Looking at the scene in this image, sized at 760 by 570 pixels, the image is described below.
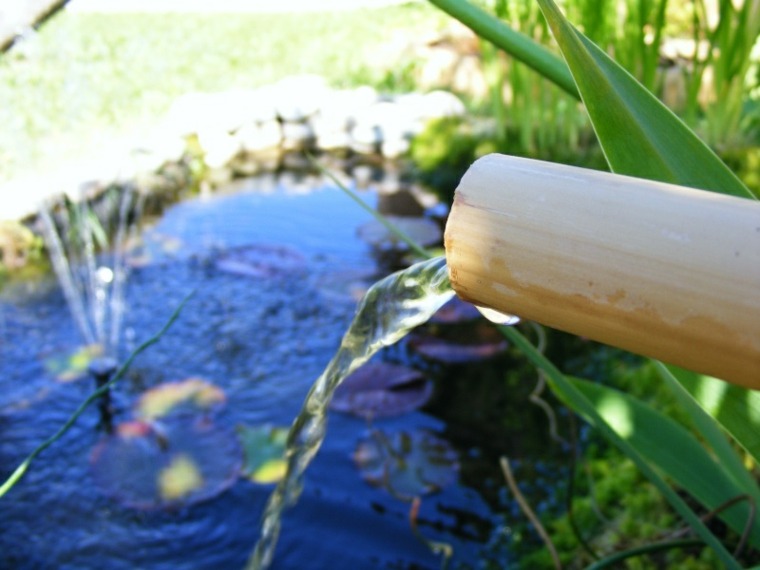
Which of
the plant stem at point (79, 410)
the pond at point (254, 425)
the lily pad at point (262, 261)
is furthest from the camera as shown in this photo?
the lily pad at point (262, 261)

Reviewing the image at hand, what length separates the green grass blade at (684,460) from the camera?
1051 mm

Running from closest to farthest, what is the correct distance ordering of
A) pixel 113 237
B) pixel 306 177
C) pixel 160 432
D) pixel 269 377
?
pixel 160 432
pixel 269 377
pixel 113 237
pixel 306 177

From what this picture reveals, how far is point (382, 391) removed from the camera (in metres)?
3.03

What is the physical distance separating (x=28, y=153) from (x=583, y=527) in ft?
15.4

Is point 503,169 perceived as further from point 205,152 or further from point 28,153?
point 205,152

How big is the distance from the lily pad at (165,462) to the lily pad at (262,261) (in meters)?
1.41

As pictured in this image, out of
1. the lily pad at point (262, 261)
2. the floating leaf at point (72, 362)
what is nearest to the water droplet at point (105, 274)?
the lily pad at point (262, 261)

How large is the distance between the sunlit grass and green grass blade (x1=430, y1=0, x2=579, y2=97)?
196 inches

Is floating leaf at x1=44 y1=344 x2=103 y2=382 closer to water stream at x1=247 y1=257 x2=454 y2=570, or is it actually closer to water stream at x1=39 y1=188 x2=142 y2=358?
water stream at x1=39 y1=188 x2=142 y2=358

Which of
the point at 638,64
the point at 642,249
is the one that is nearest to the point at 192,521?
the point at 642,249

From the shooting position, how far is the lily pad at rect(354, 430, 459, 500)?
8.20 feet

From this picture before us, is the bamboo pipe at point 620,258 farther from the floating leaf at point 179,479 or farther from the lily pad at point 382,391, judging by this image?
the lily pad at point 382,391

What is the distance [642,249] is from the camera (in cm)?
36

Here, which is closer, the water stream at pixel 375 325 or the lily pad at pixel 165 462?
the water stream at pixel 375 325
